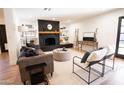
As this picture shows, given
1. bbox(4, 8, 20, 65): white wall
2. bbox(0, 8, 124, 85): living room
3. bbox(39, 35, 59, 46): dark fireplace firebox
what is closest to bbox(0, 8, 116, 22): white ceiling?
bbox(0, 8, 124, 85): living room

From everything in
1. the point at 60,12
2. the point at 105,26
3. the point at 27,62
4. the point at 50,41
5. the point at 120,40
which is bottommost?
the point at 27,62

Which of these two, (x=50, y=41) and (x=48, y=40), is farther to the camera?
(x=50, y=41)

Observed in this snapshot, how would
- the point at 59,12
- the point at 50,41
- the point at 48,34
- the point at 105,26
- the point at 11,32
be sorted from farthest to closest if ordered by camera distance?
1. the point at 50,41
2. the point at 48,34
3. the point at 105,26
4. the point at 59,12
5. the point at 11,32

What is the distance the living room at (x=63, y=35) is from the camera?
257cm

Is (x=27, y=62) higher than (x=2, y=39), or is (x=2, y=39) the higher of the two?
(x=2, y=39)

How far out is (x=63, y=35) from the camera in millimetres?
8547

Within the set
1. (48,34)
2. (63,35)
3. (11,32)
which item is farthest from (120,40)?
(63,35)

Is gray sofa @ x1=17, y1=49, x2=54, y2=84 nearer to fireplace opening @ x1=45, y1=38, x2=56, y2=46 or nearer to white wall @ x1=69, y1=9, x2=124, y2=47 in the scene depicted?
white wall @ x1=69, y1=9, x2=124, y2=47

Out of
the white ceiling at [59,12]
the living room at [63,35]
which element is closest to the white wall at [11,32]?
the living room at [63,35]

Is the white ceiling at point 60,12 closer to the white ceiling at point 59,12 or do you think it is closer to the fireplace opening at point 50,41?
the white ceiling at point 59,12

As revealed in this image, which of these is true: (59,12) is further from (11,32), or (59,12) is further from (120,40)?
(120,40)

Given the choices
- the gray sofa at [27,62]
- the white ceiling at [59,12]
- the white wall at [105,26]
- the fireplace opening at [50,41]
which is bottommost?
the gray sofa at [27,62]

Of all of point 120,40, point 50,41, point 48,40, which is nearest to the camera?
point 120,40

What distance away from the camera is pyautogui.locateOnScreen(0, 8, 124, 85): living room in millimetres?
2573
